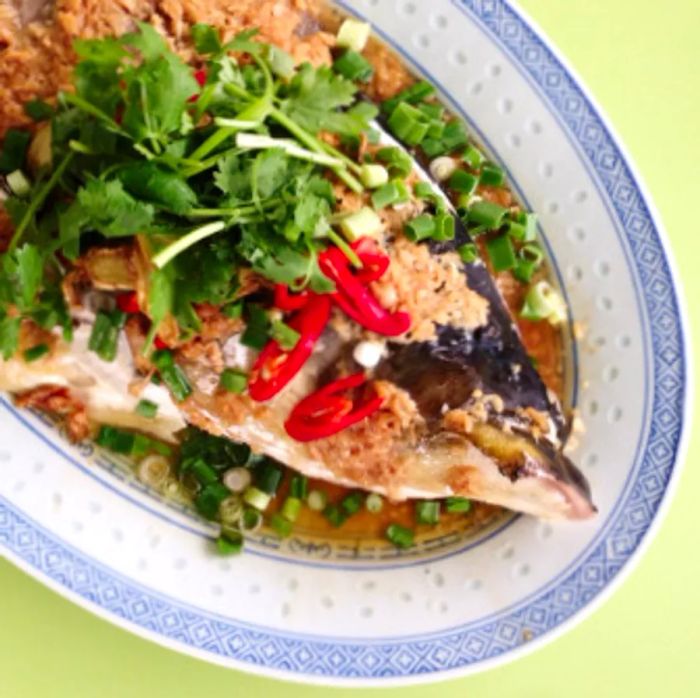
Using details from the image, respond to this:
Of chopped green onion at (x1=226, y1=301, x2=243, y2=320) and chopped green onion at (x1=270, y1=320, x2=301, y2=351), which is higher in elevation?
chopped green onion at (x1=270, y1=320, x2=301, y2=351)

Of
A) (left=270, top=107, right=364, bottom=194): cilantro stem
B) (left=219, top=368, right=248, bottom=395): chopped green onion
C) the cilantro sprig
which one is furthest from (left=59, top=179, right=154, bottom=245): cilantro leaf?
(left=219, top=368, right=248, bottom=395): chopped green onion

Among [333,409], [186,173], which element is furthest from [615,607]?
[186,173]

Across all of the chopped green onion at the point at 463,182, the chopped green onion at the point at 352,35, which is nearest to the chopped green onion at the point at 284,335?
the chopped green onion at the point at 463,182

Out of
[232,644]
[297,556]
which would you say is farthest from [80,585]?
[297,556]

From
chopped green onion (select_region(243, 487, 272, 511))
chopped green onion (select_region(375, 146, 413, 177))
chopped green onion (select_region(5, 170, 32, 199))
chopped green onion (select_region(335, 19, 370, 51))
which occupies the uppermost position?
chopped green onion (select_region(335, 19, 370, 51))

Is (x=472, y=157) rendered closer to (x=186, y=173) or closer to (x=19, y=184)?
(x=186, y=173)

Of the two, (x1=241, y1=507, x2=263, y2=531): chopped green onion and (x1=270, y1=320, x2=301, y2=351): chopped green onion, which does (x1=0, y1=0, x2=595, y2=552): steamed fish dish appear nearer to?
(x1=270, y1=320, x2=301, y2=351): chopped green onion

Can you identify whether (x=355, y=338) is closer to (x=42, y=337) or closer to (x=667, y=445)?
(x=42, y=337)
